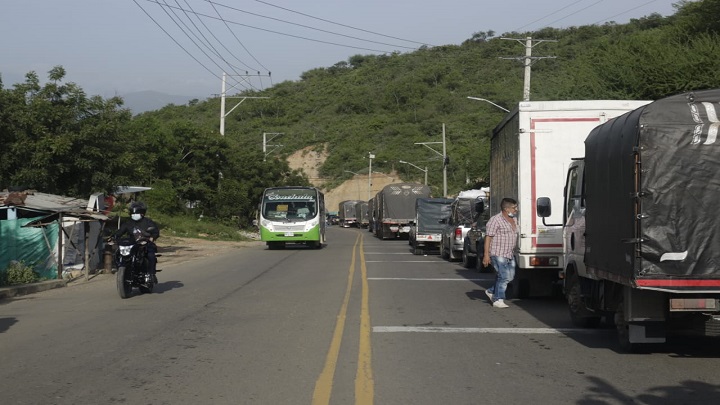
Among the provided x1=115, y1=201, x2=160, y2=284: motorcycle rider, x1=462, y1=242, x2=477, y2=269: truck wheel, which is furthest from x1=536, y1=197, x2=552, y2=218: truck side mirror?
x1=462, y1=242, x2=477, y2=269: truck wheel

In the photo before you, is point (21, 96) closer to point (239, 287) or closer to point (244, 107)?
point (239, 287)

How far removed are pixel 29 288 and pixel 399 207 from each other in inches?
1263

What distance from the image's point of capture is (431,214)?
107ft

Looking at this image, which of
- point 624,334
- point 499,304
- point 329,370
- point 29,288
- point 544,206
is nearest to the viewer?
point 329,370

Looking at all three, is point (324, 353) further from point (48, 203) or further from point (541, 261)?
point (48, 203)

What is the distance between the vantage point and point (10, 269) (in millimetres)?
18016

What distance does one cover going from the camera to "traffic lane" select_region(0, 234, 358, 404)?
7.48 meters

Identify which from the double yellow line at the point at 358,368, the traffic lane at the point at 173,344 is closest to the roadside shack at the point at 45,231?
the traffic lane at the point at 173,344

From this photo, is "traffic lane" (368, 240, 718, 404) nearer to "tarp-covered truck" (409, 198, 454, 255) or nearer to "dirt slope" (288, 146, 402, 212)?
"tarp-covered truck" (409, 198, 454, 255)

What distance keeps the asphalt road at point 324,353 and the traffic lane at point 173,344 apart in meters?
0.02

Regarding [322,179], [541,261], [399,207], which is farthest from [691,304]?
[322,179]

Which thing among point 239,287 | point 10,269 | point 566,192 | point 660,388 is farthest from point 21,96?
point 660,388

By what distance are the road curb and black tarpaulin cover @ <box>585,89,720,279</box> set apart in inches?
507

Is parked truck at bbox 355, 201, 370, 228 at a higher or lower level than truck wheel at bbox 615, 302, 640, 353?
higher
